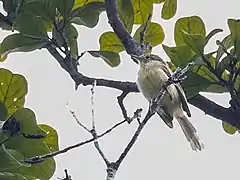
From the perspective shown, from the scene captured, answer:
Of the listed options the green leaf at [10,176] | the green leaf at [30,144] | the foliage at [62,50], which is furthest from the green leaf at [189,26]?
the green leaf at [10,176]

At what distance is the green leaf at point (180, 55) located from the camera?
1.08 m

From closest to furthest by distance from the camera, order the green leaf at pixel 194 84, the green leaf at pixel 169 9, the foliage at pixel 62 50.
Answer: the foliage at pixel 62 50 < the green leaf at pixel 194 84 < the green leaf at pixel 169 9

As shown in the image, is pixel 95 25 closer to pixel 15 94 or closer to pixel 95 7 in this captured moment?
pixel 95 7

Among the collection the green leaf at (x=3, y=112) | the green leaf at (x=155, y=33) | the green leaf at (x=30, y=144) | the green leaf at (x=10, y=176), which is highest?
the green leaf at (x=155, y=33)

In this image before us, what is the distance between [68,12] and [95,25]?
8 centimetres

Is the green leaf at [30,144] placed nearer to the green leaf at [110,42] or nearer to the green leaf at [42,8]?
the green leaf at [42,8]

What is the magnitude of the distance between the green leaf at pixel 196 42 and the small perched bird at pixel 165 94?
0.12 metres

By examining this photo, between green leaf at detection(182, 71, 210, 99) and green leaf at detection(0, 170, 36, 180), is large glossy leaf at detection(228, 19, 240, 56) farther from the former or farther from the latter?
green leaf at detection(0, 170, 36, 180)

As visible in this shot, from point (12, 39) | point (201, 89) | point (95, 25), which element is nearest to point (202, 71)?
point (201, 89)

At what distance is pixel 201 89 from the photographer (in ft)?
3.52

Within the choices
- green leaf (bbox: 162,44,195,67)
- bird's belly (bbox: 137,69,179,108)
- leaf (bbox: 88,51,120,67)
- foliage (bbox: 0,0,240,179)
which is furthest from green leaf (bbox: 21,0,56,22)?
bird's belly (bbox: 137,69,179,108)

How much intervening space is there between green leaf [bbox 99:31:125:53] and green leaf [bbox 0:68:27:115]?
0.29m

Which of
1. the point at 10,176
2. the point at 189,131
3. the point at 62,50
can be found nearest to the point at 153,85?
the point at 189,131

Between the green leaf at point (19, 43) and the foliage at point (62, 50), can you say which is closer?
the foliage at point (62, 50)
